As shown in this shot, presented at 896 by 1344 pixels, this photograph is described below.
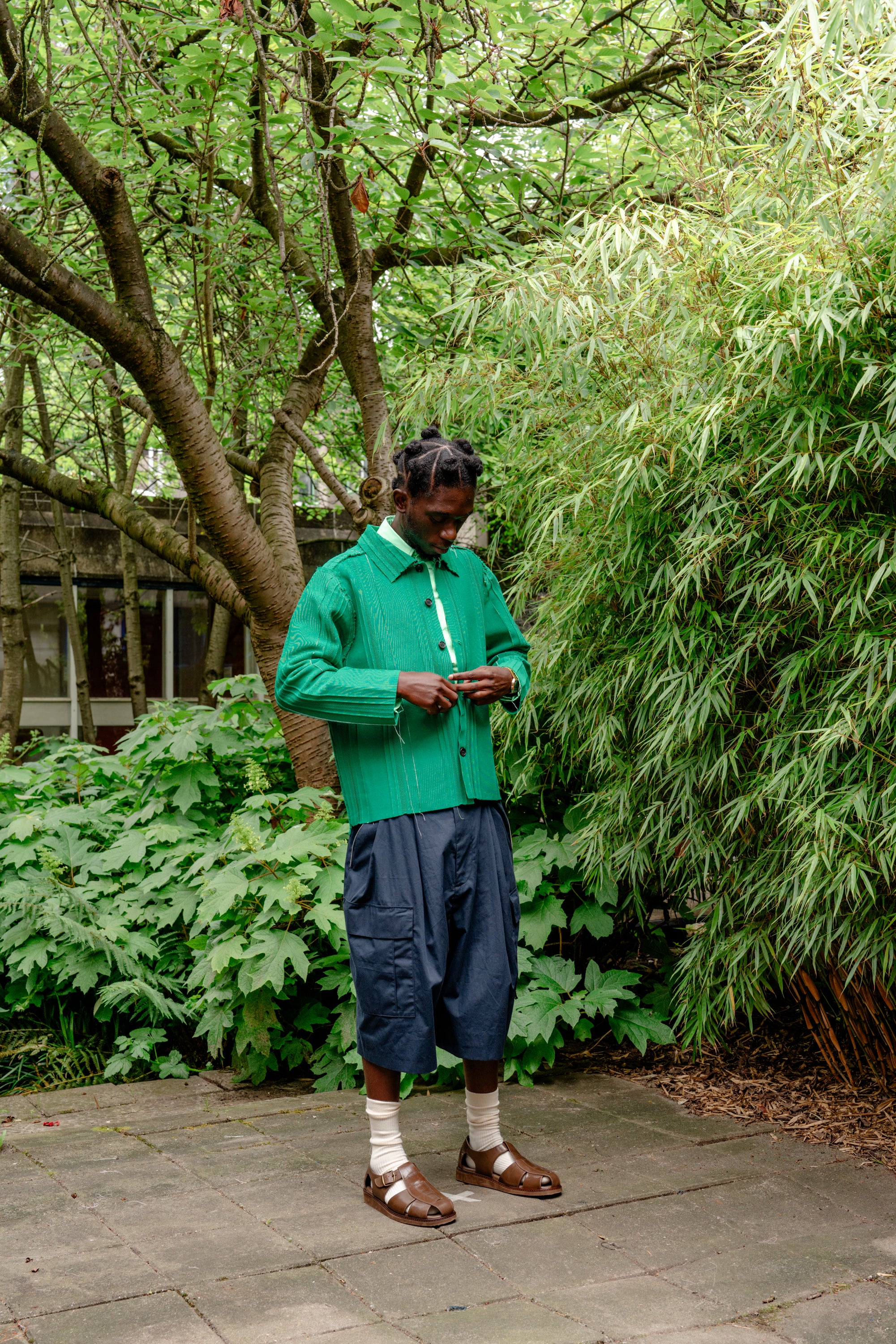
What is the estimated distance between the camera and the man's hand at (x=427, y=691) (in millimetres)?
2631

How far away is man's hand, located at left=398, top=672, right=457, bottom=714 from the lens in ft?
8.63

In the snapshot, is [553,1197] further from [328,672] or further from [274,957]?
[328,672]

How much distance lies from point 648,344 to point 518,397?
57 centimetres

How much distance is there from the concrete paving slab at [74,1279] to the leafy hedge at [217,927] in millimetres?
1163

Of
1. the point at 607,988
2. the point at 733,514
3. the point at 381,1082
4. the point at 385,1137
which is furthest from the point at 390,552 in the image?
the point at 607,988

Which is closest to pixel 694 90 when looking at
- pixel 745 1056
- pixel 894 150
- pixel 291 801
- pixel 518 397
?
pixel 518 397

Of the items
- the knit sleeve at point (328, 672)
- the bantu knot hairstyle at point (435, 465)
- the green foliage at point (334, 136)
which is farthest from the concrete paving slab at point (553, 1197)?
the green foliage at point (334, 136)

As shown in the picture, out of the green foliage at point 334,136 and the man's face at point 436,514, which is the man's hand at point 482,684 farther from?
the green foliage at point 334,136

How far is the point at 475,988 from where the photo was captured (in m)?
2.81

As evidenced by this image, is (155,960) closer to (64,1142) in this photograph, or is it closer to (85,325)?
(64,1142)

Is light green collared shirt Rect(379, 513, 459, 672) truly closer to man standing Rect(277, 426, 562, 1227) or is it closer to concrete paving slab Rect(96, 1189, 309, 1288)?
man standing Rect(277, 426, 562, 1227)

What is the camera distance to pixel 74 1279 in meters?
2.42

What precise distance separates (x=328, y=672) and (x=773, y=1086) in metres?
2.03

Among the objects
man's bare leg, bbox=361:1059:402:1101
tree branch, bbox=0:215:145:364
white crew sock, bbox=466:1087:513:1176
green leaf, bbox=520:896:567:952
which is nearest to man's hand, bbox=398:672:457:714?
man's bare leg, bbox=361:1059:402:1101
